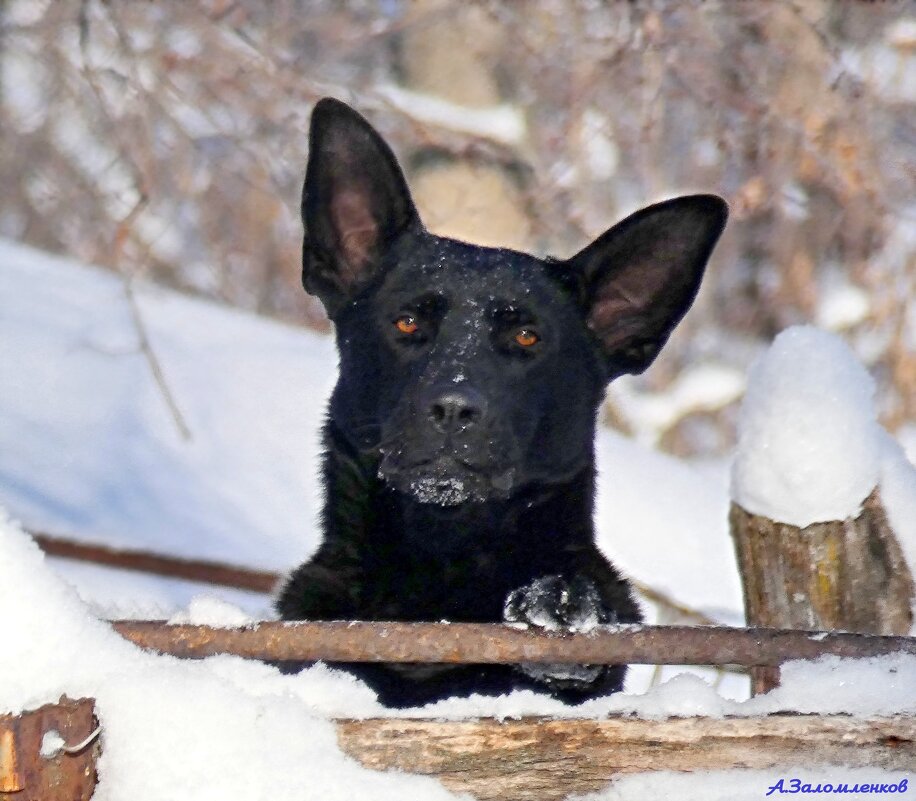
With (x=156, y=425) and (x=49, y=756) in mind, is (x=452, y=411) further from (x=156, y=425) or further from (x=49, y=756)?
(x=156, y=425)

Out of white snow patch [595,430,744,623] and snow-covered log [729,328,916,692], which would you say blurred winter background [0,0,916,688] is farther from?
snow-covered log [729,328,916,692]

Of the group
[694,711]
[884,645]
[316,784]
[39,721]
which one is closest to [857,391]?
[884,645]

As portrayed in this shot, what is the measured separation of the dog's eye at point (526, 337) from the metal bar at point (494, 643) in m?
1.32

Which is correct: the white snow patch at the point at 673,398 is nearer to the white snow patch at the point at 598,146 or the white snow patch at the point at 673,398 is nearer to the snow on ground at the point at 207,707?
the white snow patch at the point at 598,146

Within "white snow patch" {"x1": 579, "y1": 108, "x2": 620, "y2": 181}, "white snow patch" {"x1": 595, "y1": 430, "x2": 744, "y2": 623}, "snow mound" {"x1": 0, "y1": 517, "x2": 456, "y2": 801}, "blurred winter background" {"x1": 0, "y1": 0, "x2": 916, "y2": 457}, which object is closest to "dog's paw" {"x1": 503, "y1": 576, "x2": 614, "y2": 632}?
"snow mound" {"x1": 0, "y1": 517, "x2": 456, "y2": 801}

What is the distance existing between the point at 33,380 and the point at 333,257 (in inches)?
159

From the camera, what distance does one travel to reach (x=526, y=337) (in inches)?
139

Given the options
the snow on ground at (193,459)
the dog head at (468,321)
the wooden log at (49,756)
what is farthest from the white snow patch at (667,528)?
the wooden log at (49,756)

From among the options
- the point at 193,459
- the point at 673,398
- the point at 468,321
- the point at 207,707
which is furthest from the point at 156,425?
the point at 207,707

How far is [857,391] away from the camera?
3545 millimetres

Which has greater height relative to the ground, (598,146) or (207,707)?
(598,146)

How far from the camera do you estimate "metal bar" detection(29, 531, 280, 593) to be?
5199 mm

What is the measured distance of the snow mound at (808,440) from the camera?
3402mm

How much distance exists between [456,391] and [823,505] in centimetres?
94
